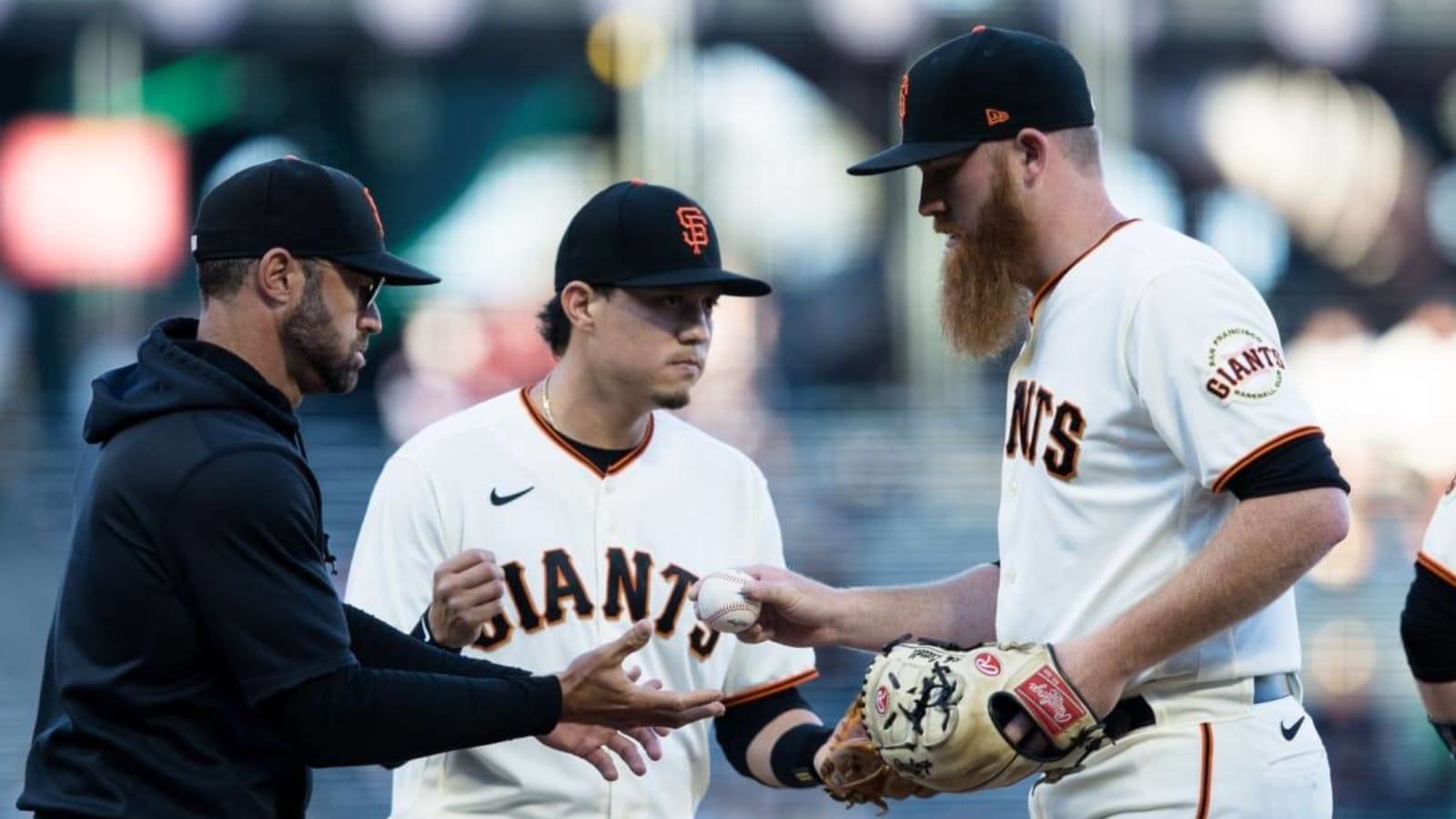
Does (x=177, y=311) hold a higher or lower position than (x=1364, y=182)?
lower

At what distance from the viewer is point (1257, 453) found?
3.11 metres

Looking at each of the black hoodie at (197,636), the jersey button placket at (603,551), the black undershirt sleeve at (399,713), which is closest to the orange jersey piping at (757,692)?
the jersey button placket at (603,551)

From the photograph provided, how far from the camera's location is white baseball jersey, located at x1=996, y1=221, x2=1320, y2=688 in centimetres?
316

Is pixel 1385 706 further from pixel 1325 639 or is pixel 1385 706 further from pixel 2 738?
pixel 2 738

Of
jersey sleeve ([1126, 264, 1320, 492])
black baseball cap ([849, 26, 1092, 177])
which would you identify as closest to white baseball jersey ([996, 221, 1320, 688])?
jersey sleeve ([1126, 264, 1320, 492])

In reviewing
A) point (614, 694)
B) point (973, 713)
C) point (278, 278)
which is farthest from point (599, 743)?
Result: point (278, 278)

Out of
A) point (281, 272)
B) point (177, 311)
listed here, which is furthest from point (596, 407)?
point (177, 311)

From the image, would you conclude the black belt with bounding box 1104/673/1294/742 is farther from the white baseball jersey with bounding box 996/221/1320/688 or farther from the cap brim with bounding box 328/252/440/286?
the cap brim with bounding box 328/252/440/286

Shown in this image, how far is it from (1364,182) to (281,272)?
36.6ft

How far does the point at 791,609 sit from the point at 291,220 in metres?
1.24

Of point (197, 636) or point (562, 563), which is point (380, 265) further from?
point (562, 563)

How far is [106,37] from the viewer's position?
1248 cm

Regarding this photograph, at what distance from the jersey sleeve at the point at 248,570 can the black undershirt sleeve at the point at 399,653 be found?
0.52m

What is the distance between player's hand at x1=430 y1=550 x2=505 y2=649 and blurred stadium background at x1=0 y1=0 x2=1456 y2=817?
24.7 feet
